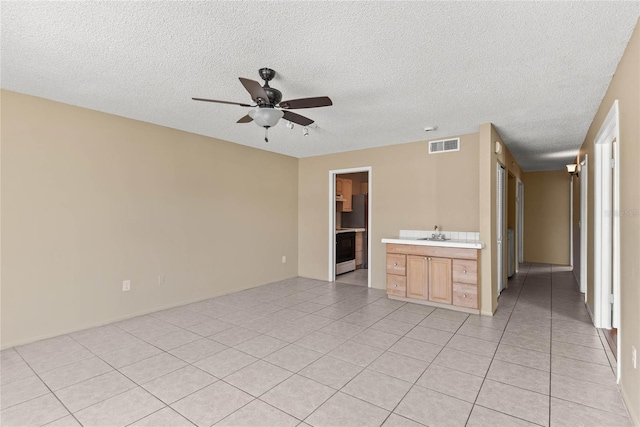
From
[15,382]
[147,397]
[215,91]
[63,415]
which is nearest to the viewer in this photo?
[63,415]

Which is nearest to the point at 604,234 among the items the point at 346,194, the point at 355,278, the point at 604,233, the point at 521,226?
the point at 604,233

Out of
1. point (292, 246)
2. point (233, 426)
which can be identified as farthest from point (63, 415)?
point (292, 246)

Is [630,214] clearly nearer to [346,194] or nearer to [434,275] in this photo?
[434,275]

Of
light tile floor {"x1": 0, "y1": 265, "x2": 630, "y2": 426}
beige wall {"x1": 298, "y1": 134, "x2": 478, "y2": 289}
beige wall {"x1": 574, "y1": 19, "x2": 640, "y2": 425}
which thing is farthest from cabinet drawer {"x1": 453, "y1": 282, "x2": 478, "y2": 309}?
beige wall {"x1": 574, "y1": 19, "x2": 640, "y2": 425}

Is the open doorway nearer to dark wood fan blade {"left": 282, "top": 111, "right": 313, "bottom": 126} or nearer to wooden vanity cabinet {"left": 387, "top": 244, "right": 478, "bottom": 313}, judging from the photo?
wooden vanity cabinet {"left": 387, "top": 244, "right": 478, "bottom": 313}

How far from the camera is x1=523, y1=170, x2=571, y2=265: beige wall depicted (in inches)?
320

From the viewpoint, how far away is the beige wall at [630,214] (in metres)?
1.95

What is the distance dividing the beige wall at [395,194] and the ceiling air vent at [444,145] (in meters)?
0.07

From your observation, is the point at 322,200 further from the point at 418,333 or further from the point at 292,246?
the point at 418,333

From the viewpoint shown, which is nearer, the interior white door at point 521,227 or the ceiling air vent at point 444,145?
the ceiling air vent at point 444,145

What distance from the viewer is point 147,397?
2264 mm

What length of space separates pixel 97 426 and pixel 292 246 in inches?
185

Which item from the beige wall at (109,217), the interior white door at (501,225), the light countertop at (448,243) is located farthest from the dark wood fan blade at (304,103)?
the interior white door at (501,225)

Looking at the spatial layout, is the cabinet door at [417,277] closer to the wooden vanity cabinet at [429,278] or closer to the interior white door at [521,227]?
the wooden vanity cabinet at [429,278]
